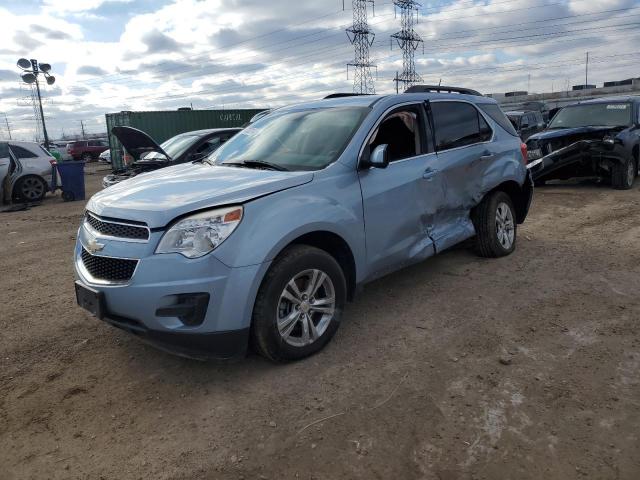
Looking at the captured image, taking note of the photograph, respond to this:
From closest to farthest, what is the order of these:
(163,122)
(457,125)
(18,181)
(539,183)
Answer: (457,125)
(539,183)
(18,181)
(163,122)

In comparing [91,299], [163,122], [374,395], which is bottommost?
[374,395]

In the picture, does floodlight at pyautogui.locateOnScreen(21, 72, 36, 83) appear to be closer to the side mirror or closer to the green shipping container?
the green shipping container

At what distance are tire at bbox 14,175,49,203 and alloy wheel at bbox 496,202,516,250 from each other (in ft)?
39.7

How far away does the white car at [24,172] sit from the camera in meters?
12.8

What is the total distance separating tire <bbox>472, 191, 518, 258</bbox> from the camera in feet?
17.6

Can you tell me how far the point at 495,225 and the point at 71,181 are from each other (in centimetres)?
1162

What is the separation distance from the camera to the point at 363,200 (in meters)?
3.77

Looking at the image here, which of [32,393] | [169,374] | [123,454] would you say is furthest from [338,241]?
[32,393]

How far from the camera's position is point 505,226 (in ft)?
18.8

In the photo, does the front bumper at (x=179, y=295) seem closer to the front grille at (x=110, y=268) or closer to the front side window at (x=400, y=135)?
the front grille at (x=110, y=268)

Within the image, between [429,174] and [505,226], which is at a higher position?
[429,174]

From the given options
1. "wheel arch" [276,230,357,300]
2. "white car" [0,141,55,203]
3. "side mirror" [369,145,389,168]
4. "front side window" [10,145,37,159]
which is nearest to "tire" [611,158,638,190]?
"side mirror" [369,145,389,168]

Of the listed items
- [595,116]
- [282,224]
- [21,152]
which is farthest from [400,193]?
[21,152]

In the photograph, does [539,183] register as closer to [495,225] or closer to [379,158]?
[495,225]
